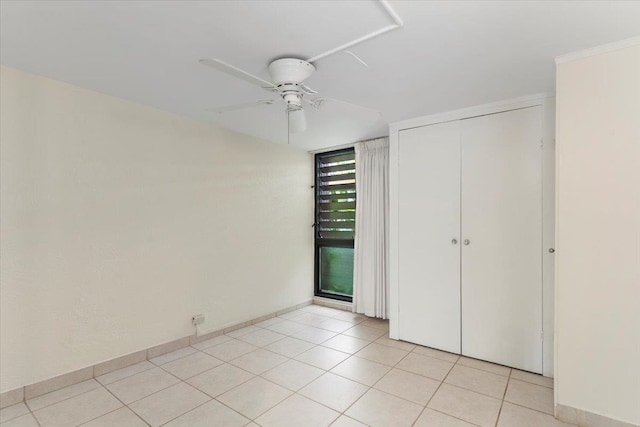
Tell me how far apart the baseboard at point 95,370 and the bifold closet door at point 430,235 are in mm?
2007

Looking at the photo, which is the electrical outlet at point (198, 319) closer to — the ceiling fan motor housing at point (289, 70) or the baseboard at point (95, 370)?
the baseboard at point (95, 370)

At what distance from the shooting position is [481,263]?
8.95ft

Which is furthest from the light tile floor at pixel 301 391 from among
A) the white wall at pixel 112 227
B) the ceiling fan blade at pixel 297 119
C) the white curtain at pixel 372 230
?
the ceiling fan blade at pixel 297 119

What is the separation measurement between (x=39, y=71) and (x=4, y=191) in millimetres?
837

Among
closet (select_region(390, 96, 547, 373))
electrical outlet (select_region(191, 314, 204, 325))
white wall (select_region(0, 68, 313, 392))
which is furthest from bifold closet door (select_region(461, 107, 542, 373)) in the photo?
electrical outlet (select_region(191, 314, 204, 325))

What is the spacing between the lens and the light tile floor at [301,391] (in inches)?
75.8

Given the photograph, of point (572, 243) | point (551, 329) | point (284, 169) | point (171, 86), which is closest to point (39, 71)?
point (171, 86)

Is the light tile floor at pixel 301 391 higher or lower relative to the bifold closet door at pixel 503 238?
lower

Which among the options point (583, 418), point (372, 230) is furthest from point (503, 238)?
point (372, 230)

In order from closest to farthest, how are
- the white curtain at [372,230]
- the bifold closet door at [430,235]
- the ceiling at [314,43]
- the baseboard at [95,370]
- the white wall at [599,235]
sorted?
the ceiling at [314,43]
the white wall at [599,235]
the baseboard at [95,370]
the bifold closet door at [430,235]
the white curtain at [372,230]

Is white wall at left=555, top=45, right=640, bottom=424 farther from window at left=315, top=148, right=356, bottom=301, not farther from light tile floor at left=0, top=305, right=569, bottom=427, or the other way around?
window at left=315, top=148, right=356, bottom=301

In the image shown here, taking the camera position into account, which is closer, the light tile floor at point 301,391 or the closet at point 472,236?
the light tile floor at point 301,391

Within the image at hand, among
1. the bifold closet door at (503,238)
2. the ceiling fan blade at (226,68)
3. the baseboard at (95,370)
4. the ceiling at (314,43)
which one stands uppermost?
the ceiling at (314,43)

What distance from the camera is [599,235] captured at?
1830 mm
